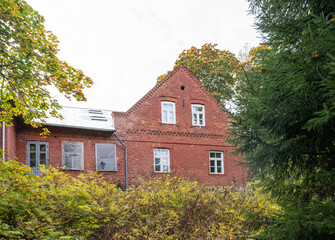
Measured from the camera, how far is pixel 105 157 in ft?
70.2

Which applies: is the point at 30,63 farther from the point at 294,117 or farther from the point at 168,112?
the point at 168,112

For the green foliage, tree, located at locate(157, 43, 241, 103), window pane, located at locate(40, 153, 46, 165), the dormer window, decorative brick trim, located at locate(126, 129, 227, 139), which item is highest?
tree, located at locate(157, 43, 241, 103)

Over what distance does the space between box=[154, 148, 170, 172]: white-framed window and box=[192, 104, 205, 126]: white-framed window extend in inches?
113

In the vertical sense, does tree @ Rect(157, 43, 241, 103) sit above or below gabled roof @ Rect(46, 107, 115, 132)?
above

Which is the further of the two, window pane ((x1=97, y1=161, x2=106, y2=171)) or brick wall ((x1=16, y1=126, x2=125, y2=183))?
window pane ((x1=97, y1=161, x2=106, y2=171))

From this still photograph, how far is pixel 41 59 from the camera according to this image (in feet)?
27.1

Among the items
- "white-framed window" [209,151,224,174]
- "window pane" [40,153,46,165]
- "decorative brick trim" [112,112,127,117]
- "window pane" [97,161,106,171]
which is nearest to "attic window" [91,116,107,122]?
"decorative brick trim" [112,112,127,117]

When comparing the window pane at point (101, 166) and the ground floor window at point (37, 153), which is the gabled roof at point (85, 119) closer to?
the ground floor window at point (37, 153)

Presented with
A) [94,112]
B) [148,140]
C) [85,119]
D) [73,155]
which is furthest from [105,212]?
[94,112]

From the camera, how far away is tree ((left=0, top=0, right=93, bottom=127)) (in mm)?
7785

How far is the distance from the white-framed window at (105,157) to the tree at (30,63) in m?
11.5

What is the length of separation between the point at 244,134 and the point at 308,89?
1.16 meters

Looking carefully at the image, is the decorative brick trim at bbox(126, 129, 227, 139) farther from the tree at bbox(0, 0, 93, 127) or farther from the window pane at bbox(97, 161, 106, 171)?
the tree at bbox(0, 0, 93, 127)

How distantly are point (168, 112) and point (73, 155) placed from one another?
665 centimetres
